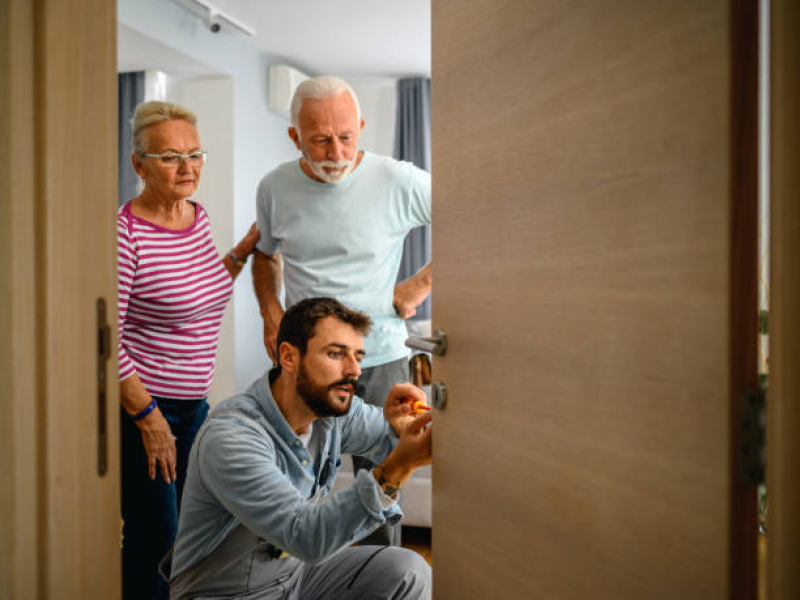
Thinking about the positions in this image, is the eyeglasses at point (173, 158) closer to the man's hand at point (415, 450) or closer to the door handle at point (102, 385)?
the man's hand at point (415, 450)

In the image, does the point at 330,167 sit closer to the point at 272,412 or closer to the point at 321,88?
the point at 321,88

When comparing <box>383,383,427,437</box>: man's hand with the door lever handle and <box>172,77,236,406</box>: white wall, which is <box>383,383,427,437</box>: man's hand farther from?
<box>172,77,236,406</box>: white wall

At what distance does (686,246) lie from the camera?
0.63m

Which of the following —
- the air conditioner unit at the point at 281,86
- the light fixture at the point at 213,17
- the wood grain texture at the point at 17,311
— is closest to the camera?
the wood grain texture at the point at 17,311

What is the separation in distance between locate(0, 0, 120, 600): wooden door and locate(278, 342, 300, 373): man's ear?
746 mm

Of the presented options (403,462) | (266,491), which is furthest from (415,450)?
(266,491)

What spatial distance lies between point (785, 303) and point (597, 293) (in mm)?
229

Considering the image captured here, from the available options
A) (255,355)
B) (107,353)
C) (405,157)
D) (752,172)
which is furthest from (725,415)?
(405,157)

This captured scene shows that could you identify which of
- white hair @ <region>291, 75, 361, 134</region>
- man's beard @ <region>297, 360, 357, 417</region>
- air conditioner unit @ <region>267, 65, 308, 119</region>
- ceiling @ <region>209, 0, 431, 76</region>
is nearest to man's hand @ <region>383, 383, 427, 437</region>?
man's beard @ <region>297, 360, 357, 417</region>

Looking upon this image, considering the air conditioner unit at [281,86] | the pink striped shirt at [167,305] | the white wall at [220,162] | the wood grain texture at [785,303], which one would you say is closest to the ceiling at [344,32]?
the air conditioner unit at [281,86]

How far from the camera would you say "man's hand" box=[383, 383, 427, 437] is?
1.50 metres

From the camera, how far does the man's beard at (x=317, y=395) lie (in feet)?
4.78

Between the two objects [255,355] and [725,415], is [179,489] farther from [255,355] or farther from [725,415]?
[255,355]

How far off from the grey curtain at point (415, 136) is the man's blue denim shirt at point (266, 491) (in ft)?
11.7
